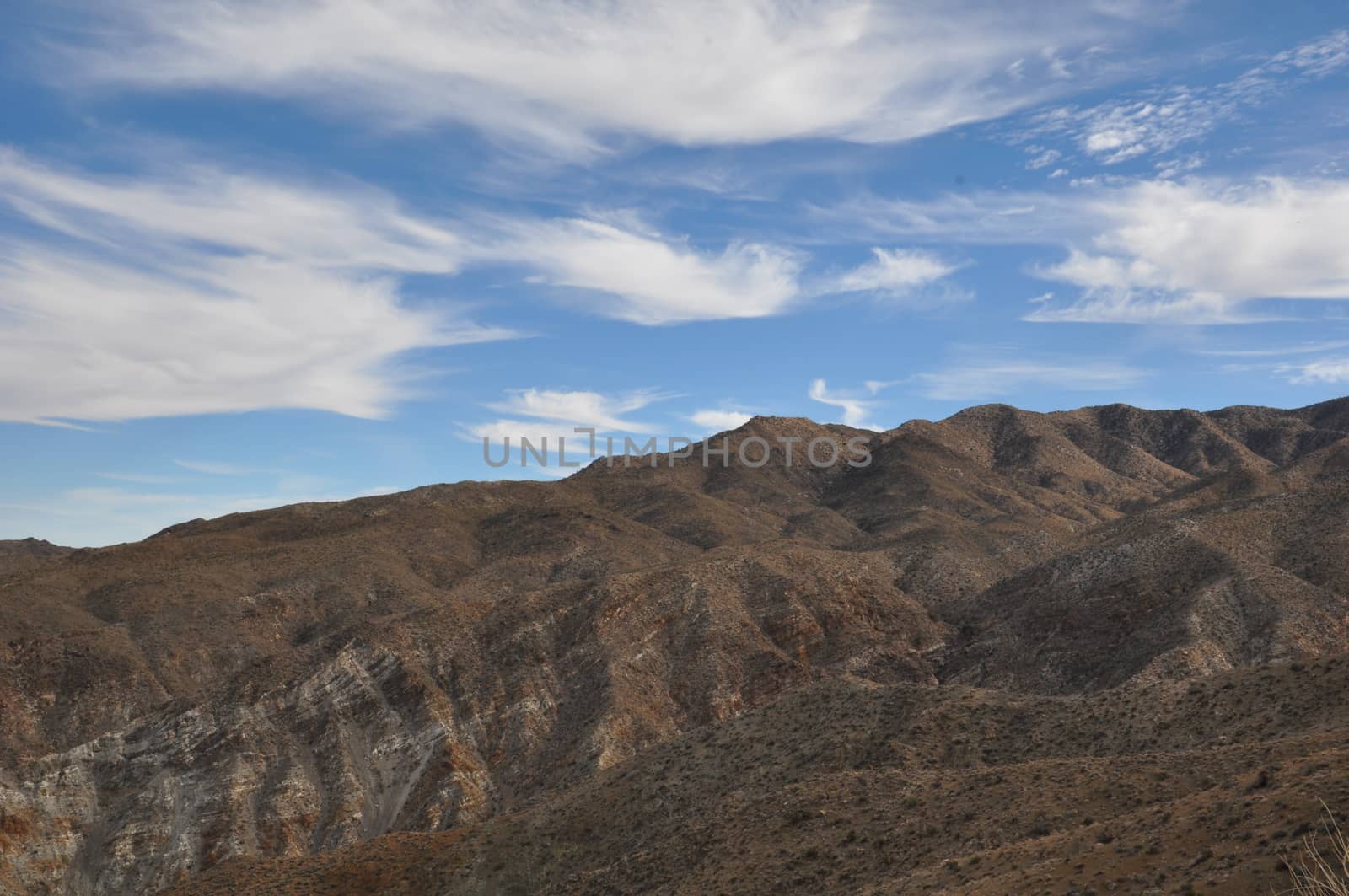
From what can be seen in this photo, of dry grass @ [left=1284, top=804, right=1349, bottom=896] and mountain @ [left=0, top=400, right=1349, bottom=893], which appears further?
mountain @ [left=0, top=400, right=1349, bottom=893]

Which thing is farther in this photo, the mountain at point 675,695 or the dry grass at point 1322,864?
the mountain at point 675,695

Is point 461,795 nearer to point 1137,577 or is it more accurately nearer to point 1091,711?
point 1091,711

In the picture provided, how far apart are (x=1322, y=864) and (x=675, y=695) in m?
53.8

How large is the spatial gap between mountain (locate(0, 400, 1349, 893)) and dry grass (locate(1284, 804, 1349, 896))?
0.65 meters

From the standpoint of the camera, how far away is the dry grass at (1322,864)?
1703 cm

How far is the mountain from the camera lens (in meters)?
30.3

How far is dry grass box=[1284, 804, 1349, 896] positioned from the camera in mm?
17031

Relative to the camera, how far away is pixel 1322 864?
1753 centimetres

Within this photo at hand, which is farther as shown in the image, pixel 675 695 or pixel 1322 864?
pixel 675 695

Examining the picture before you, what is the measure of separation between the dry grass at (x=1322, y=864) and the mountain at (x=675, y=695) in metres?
0.65

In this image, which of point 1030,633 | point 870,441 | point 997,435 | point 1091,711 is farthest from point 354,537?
point 997,435

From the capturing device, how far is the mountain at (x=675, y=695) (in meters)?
30.3

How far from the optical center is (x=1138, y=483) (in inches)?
6393

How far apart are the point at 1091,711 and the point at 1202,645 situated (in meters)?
25.5
